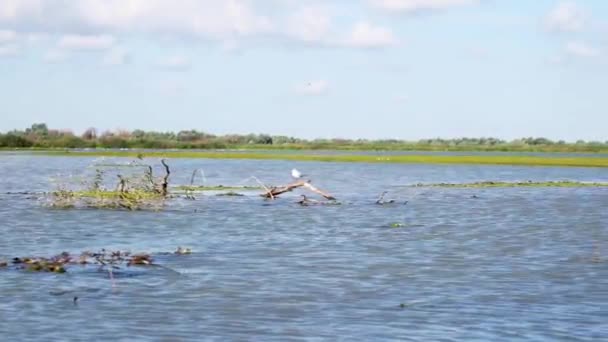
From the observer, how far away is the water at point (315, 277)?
1411 cm

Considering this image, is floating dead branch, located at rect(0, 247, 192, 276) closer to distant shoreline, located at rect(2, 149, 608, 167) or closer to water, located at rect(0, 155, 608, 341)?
water, located at rect(0, 155, 608, 341)

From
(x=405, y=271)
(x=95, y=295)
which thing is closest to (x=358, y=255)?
(x=405, y=271)

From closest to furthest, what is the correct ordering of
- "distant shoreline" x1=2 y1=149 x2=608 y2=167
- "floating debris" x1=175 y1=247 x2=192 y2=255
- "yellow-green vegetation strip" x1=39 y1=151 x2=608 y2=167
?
"floating debris" x1=175 y1=247 x2=192 y2=255
"yellow-green vegetation strip" x1=39 y1=151 x2=608 y2=167
"distant shoreline" x1=2 y1=149 x2=608 y2=167

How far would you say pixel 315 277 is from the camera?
61.1 ft

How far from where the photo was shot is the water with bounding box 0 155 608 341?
14.1m

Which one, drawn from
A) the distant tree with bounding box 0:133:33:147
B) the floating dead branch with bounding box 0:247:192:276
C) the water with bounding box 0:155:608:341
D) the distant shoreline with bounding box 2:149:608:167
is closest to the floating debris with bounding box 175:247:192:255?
the water with bounding box 0:155:608:341

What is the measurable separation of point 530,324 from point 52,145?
12812 centimetres

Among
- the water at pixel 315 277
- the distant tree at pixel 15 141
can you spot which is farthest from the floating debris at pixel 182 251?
the distant tree at pixel 15 141

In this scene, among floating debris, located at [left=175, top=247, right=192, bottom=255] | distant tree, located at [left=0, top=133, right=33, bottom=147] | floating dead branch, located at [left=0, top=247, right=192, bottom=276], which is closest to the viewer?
floating dead branch, located at [left=0, top=247, right=192, bottom=276]

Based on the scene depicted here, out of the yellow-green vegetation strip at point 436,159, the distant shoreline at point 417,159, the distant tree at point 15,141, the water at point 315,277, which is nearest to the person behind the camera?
the water at point 315,277

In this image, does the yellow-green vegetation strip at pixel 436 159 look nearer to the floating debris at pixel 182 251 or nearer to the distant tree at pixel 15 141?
the distant tree at pixel 15 141

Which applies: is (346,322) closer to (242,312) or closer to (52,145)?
(242,312)

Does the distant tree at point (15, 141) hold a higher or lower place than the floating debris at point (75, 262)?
higher

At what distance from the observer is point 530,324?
14398 mm
